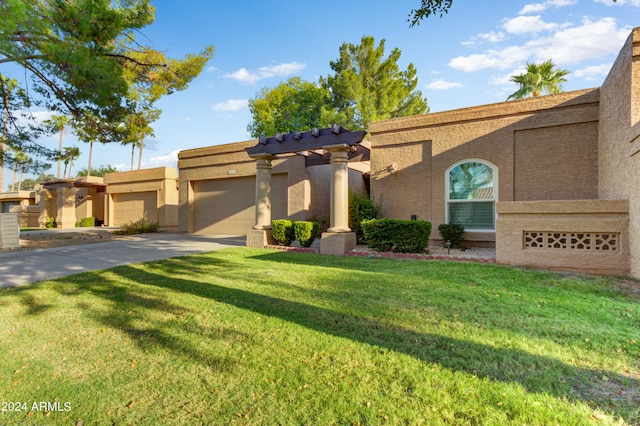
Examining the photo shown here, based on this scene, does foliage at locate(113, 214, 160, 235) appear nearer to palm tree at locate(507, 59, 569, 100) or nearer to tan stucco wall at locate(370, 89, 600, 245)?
tan stucco wall at locate(370, 89, 600, 245)

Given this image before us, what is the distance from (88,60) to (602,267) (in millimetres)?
12905

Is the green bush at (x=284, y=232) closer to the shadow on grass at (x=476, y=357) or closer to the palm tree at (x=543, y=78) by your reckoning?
the shadow on grass at (x=476, y=357)

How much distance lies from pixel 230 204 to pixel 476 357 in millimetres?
14332

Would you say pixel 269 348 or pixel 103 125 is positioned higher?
pixel 103 125

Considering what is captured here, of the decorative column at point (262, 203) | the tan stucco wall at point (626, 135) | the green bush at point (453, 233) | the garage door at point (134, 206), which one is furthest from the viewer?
the garage door at point (134, 206)

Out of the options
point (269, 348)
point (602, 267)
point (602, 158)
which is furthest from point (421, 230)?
point (269, 348)

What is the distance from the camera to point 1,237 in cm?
1070

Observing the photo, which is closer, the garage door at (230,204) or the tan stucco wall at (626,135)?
the tan stucco wall at (626,135)

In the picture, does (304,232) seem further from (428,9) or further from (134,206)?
(134,206)

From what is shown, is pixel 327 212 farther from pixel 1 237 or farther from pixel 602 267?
pixel 1 237

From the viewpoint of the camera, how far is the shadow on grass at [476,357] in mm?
2457

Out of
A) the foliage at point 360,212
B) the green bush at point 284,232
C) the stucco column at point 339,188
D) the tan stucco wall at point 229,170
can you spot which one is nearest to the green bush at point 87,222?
the tan stucco wall at point 229,170

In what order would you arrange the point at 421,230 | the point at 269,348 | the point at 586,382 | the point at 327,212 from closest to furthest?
1. the point at 586,382
2. the point at 269,348
3. the point at 421,230
4. the point at 327,212

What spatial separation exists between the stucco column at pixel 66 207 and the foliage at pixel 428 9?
25814mm
